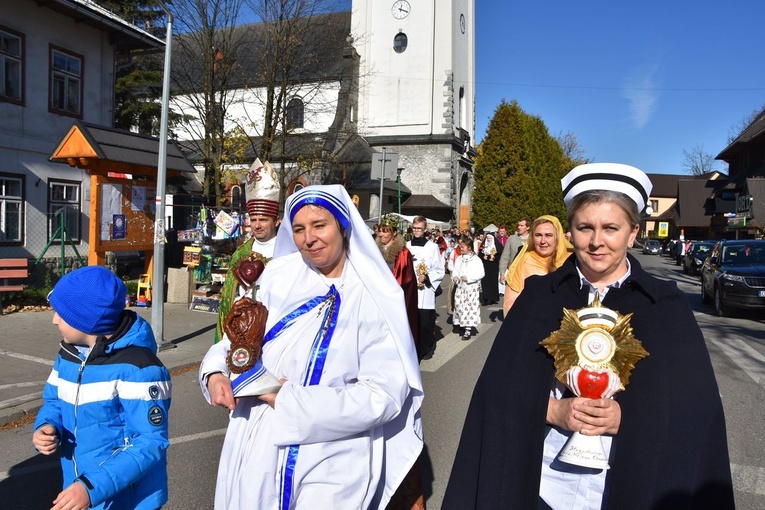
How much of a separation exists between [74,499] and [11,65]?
16.9 m

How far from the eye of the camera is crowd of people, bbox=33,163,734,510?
6.48 ft

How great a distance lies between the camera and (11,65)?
622 inches

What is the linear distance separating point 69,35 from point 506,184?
1282 inches

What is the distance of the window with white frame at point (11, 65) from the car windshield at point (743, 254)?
61.5 feet

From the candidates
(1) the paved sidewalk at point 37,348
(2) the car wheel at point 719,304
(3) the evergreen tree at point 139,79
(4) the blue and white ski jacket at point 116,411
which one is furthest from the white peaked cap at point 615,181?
(3) the evergreen tree at point 139,79

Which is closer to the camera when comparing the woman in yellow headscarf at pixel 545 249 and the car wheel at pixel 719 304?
the woman in yellow headscarf at pixel 545 249

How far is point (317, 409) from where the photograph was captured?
85.6 inches

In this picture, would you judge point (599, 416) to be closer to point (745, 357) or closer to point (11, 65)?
point (745, 357)

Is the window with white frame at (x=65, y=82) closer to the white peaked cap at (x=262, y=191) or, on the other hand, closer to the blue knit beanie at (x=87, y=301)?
the white peaked cap at (x=262, y=191)

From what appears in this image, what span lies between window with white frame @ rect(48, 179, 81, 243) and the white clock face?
1083 inches

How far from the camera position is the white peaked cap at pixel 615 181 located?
216 cm

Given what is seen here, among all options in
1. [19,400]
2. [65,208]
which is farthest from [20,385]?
[65,208]

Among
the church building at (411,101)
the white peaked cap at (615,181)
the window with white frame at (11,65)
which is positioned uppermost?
the church building at (411,101)

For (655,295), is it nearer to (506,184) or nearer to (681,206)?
(506,184)
